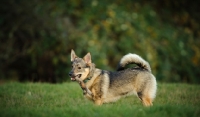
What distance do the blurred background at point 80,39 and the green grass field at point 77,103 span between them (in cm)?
470

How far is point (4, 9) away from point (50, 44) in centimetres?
246

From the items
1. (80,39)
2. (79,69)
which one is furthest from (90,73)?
(80,39)

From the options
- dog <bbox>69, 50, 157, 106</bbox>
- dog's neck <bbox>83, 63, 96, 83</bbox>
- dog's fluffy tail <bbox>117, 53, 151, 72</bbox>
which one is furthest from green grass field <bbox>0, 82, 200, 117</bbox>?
dog's fluffy tail <bbox>117, 53, 151, 72</bbox>

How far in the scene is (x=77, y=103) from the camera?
30.0 feet

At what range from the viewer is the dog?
8766 millimetres

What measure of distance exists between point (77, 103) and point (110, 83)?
3.05 feet

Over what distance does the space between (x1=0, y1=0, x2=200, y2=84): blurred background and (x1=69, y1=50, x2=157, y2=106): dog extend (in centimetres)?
622

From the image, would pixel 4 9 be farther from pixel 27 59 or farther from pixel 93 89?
pixel 93 89

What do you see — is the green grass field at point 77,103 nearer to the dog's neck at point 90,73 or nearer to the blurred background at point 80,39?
the dog's neck at point 90,73

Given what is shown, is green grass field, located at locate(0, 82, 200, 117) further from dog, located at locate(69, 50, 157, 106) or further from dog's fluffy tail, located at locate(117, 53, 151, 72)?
dog's fluffy tail, located at locate(117, 53, 151, 72)

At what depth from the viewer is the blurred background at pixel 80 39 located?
1595cm

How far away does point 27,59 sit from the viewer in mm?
16844

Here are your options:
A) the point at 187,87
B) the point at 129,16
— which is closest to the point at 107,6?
the point at 129,16

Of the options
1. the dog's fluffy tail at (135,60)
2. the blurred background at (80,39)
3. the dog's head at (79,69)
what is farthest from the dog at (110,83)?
the blurred background at (80,39)
